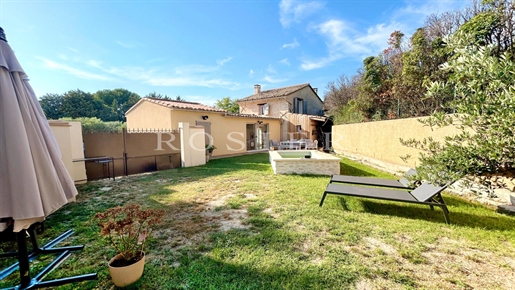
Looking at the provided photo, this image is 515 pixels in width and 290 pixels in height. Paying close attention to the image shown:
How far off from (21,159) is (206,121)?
13533mm

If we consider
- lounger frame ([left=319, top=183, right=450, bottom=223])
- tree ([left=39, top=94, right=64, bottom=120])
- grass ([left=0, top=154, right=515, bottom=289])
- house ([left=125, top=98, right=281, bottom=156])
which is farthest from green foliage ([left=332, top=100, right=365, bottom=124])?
tree ([left=39, top=94, right=64, bottom=120])

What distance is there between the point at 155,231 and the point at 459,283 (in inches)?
203

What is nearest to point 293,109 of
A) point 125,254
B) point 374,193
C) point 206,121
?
point 206,121

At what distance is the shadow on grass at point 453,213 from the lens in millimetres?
4336

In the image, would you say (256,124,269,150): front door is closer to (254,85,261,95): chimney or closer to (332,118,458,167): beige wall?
(332,118,458,167): beige wall

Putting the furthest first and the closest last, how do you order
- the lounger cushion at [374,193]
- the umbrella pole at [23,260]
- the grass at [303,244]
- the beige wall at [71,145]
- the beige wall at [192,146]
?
1. the beige wall at [192,146]
2. the beige wall at [71,145]
3. the lounger cushion at [374,193]
4. the grass at [303,244]
5. the umbrella pole at [23,260]

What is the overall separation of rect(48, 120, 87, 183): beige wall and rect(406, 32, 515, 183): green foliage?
32.9ft

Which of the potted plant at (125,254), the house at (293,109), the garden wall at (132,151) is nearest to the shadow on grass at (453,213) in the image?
the potted plant at (125,254)

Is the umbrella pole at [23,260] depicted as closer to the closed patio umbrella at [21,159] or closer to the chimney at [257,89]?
the closed patio umbrella at [21,159]

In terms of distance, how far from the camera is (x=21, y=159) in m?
1.89

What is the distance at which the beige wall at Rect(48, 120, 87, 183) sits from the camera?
6.60 m

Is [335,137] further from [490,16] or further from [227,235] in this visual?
[227,235]

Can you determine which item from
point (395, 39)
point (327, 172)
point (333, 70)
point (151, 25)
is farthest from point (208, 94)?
point (327, 172)

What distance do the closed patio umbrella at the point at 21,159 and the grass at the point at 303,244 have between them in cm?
145
